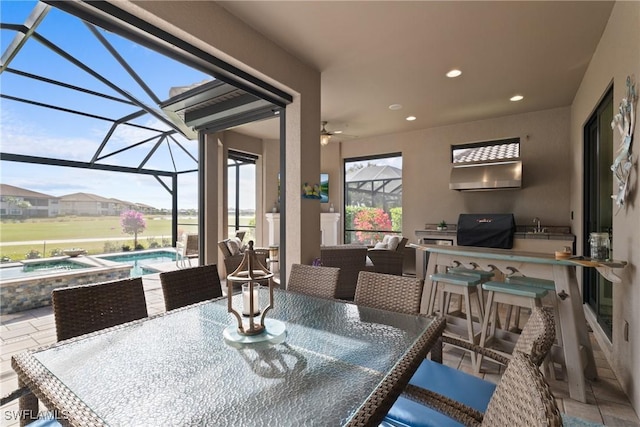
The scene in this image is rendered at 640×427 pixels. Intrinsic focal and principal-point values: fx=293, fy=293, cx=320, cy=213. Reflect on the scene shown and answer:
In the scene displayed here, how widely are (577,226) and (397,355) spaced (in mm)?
4440

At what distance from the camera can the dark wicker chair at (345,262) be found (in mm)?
4000

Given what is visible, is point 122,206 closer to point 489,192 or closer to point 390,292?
point 390,292

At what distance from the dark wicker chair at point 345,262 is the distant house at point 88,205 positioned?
618 cm

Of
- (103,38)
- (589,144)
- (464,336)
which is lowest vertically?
(464,336)

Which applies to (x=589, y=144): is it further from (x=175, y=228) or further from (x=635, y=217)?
(x=175, y=228)

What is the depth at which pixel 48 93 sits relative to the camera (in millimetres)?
4527

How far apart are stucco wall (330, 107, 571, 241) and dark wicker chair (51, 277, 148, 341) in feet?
17.7

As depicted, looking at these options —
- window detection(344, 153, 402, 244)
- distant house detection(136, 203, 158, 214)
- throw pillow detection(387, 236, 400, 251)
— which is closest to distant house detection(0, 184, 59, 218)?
distant house detection(136, 203, 158, 214)

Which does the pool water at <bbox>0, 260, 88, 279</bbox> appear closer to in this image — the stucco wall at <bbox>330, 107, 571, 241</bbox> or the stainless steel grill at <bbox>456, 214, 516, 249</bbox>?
the stucco wall at <bbox>330, 107, 571, 241</bbox>

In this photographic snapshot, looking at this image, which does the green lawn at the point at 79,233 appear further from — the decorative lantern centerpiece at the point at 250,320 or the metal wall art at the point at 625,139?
the metal wall art at the point at 625,139

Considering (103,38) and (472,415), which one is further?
(103,38)

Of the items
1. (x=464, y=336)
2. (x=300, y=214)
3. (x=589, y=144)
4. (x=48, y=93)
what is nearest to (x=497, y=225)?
(x=589, y=144)

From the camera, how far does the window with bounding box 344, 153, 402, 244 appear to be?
21.7 ft

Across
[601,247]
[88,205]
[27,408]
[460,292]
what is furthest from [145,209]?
[601,247]
